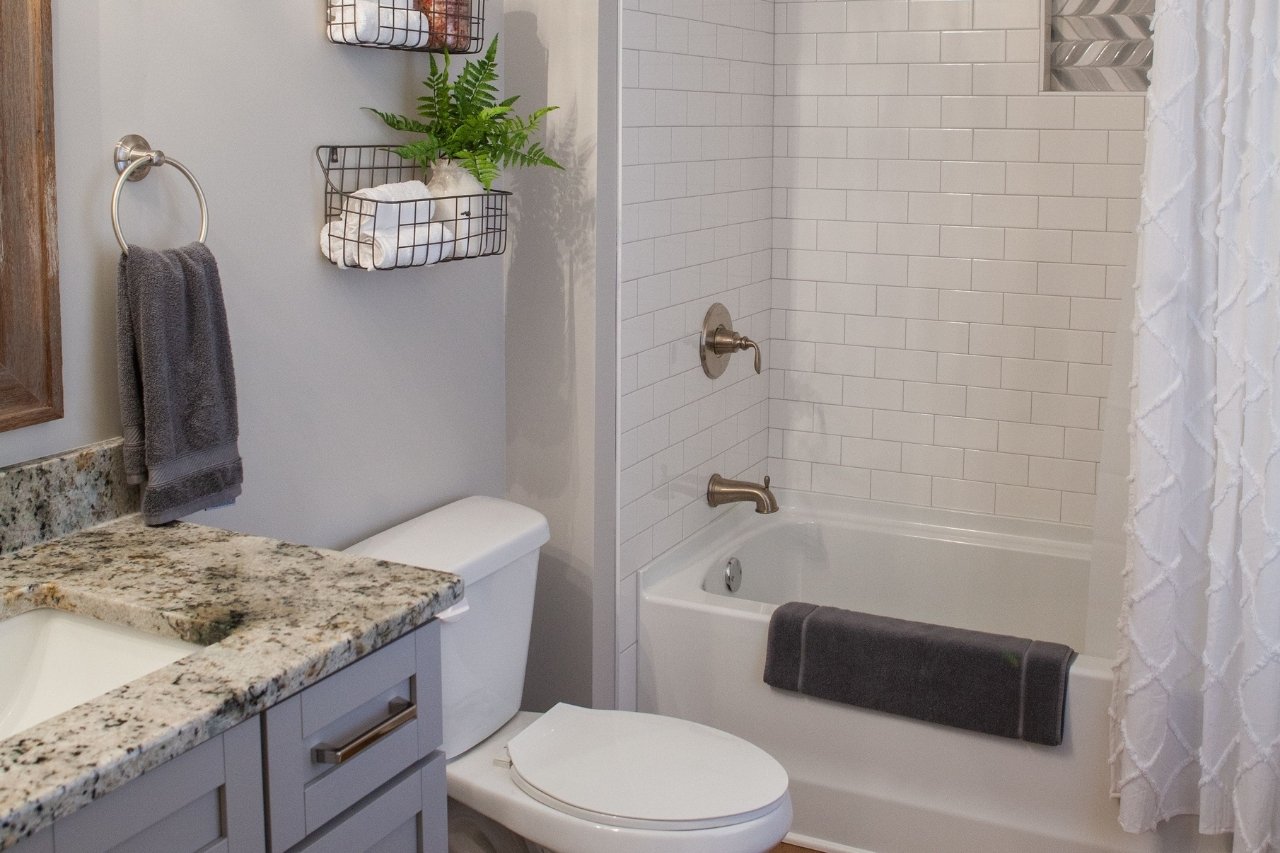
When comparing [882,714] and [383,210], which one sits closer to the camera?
[383,210]

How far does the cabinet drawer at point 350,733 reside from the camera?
4.80 feet

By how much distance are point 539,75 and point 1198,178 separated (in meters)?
1.20

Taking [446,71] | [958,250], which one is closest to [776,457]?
[958,250]

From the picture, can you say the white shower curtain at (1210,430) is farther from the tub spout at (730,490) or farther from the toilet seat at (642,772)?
the tub spout at (730,490)

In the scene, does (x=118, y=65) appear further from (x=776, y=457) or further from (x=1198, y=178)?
(x=776, y=457)

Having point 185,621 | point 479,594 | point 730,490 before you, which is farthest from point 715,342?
point 185,621

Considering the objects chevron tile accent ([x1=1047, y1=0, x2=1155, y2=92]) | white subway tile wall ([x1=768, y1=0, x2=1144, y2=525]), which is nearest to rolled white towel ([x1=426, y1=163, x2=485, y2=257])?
white subway tile wall ([x1=768, y1=0, x2=1144, y2=525])

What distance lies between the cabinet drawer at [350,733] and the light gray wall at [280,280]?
0.56m

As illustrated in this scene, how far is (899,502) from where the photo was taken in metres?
3.42

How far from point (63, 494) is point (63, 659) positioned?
0.81ft

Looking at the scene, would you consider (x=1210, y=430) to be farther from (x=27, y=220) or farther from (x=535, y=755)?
(x=27, y=220)

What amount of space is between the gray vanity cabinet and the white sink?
202mm

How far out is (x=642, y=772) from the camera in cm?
222

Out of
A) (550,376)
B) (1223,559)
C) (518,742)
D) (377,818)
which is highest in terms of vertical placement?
(550,376)
